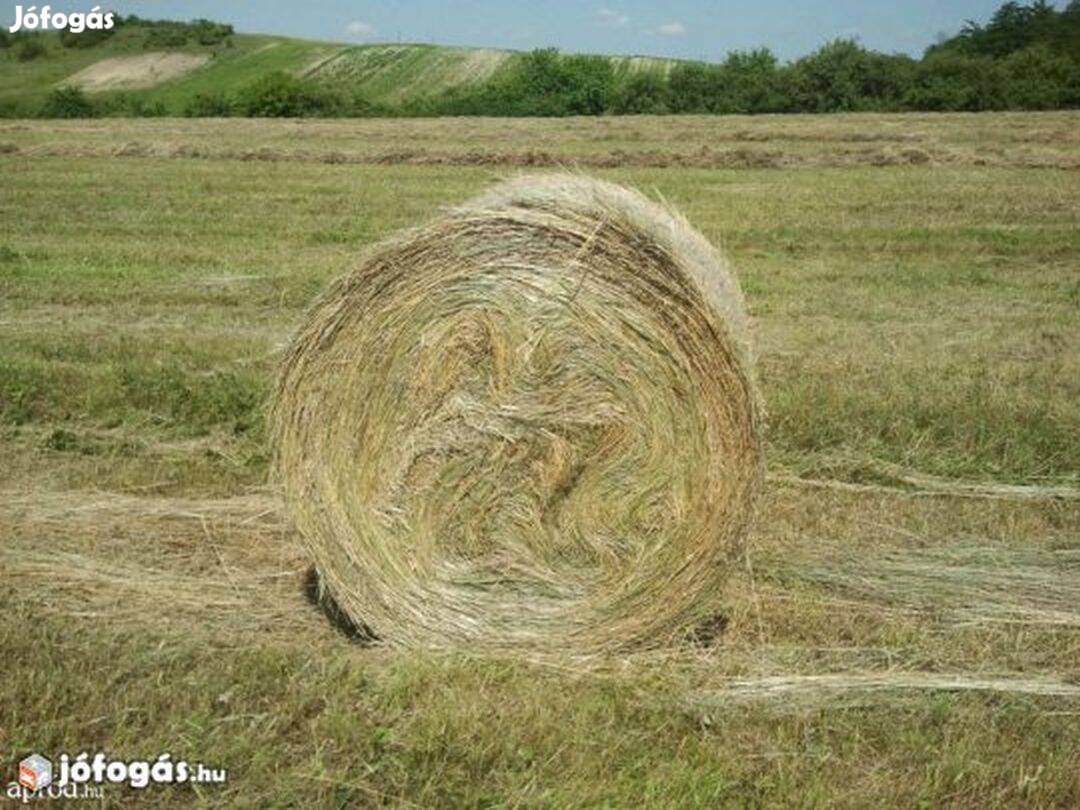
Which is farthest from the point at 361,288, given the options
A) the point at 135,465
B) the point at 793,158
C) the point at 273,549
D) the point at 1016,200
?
the point at 793,158

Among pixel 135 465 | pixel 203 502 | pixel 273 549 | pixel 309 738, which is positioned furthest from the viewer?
pixel 135 465

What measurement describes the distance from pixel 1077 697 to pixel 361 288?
2.96 metres

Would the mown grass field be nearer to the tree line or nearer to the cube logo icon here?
the cube logo icon

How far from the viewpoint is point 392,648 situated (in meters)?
4.71

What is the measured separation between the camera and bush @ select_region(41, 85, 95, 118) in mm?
44062

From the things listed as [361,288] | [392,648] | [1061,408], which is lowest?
[392,648]

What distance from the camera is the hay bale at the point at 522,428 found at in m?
4.74

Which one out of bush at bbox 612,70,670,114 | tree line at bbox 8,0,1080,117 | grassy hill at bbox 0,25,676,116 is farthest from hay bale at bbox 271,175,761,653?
grassy hill at bbox 0,25,676,116

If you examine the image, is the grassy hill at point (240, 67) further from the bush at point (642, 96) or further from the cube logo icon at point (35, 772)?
the cube logo icon at point (35, 772)

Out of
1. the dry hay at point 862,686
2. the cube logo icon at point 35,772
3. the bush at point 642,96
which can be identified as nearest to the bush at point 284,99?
the bush at point 642,96

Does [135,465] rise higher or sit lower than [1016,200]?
lower

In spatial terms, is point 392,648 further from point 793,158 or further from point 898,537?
point 793,158

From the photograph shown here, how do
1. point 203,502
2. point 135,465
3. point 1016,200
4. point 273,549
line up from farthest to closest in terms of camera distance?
point 1016,200, point 135,465, point 203,502, point 273,549

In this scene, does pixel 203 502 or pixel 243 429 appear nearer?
pixel 203 502
